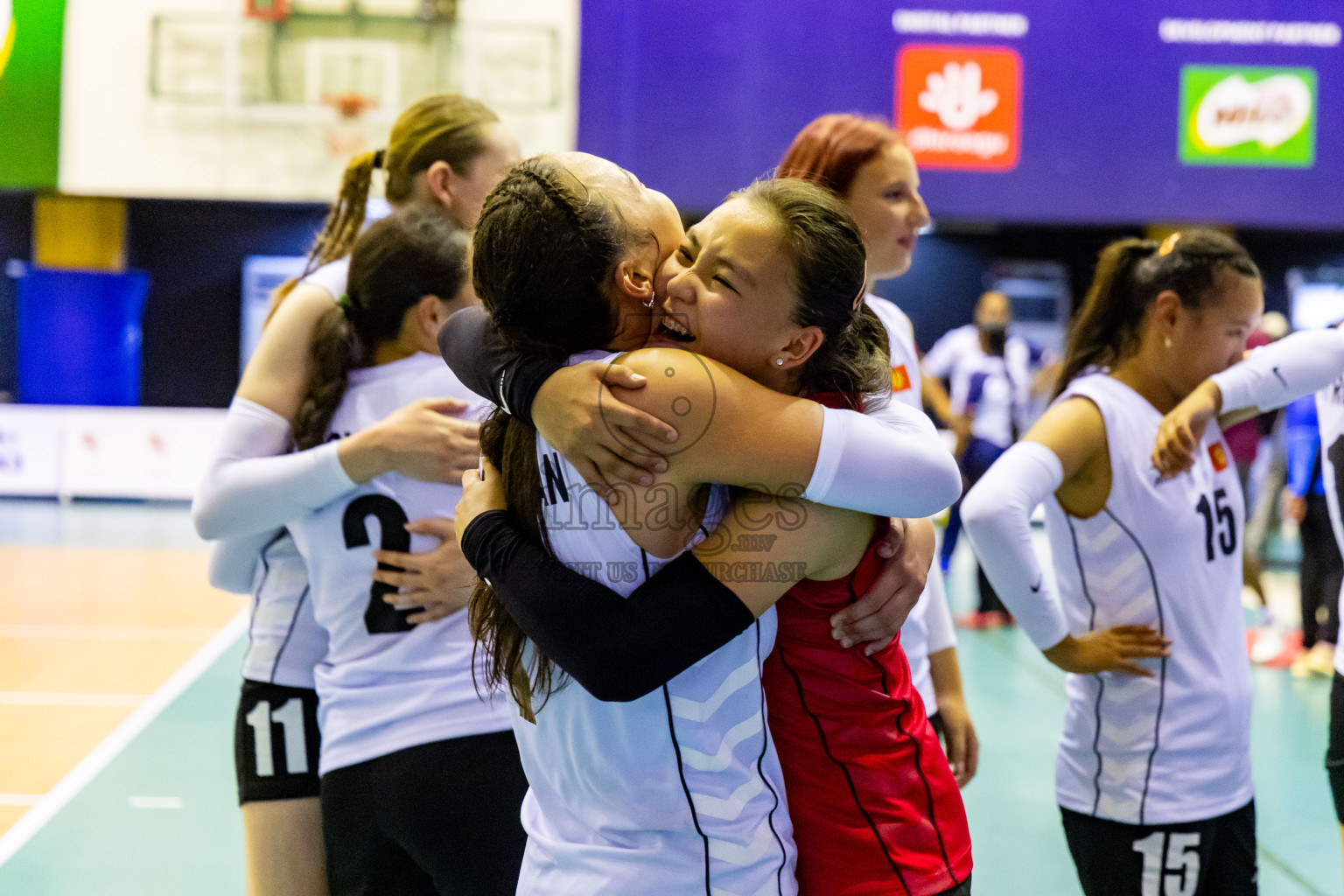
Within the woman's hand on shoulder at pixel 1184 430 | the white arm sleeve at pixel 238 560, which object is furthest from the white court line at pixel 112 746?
the woman's hand on shoulder at pixel 1184 430

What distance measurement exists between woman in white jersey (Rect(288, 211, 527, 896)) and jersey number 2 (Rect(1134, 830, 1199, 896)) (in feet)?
3.52

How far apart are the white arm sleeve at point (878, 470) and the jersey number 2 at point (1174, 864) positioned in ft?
3.42

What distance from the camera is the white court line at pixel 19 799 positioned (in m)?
3.93

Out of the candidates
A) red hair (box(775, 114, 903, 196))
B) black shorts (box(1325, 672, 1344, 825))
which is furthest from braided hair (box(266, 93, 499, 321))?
black shorts (box(1325, 672, 1344, 825))

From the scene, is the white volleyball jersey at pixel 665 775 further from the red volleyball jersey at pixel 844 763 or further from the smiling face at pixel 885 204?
the smiling face at pixel 885 204

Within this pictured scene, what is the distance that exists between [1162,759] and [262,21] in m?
10.2

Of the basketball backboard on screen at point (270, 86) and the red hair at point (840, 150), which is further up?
the basketball backboard on screen at point (270, 86)

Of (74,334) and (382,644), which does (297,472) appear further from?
(74,334)

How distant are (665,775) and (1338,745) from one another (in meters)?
1.58

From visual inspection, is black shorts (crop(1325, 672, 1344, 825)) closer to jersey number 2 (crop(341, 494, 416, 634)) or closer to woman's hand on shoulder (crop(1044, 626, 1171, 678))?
woman's hand on shoulder (crop(1044, 626, 1171, 678))

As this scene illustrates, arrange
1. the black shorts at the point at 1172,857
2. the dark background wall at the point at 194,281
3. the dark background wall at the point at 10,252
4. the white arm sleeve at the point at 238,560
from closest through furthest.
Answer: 1. the black shorts at the point at 1172,857
2. the white arm sleeve at the point at 238,560
3. the dark background wall at the point at 10,252
4. the dark background wall at the point at 194,281

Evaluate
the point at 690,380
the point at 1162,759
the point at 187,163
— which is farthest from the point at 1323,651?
the point at 187,163

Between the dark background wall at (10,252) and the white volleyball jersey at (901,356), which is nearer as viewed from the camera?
the white volleyball jersey at (901,356)

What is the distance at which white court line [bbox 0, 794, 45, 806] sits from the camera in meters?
3.93
